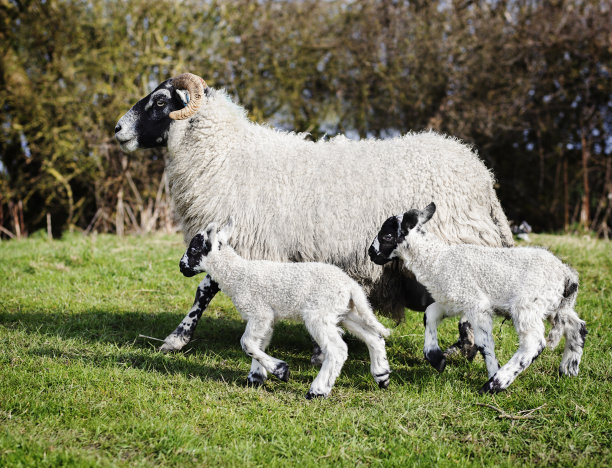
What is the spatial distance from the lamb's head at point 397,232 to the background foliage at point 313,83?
26.9 feet

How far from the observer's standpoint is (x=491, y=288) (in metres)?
4.00

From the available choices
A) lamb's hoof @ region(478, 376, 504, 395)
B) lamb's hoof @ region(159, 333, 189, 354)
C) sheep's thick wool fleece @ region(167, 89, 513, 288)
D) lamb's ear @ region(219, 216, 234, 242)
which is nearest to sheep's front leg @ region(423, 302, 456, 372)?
lamb's hoof @ region(478, 376, 504, 395)

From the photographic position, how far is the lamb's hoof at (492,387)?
3.83 m

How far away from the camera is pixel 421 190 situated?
4.86 metres

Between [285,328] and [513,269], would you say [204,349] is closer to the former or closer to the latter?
[285,328]

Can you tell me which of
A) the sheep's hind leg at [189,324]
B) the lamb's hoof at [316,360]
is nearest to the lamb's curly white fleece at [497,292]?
the lamb's hoof at [316,360]

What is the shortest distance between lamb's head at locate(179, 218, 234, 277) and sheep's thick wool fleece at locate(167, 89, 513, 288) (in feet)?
1.48

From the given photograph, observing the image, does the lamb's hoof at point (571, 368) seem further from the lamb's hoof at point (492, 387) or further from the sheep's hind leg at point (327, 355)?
the sheep's hind leg at point (327, 355)

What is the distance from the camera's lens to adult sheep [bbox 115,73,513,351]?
15.8 ft

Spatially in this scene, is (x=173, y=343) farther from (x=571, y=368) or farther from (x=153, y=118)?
(x=571, y=368)

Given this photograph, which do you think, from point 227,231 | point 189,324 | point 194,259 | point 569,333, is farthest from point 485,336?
point 189,324

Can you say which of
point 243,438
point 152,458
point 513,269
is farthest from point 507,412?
point 152,458

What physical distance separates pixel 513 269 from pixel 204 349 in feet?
9.33

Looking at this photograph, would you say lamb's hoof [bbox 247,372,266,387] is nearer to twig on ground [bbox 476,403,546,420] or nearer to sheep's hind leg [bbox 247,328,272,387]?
sheep's hind leg [bbox 247,328,272,387]
